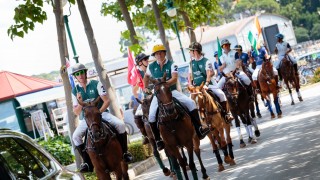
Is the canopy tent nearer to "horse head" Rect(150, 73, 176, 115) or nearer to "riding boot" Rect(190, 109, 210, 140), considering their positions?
"riding boot" Rect(190, 109, 210, 140)

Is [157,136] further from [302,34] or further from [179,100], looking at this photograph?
[302,34]

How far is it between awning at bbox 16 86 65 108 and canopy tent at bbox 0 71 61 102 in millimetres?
467

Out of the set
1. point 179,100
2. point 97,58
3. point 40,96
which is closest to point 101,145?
point 179,100

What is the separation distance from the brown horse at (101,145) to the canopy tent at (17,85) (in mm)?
26437

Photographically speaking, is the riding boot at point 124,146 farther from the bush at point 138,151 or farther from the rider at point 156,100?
the bush at point 138,151

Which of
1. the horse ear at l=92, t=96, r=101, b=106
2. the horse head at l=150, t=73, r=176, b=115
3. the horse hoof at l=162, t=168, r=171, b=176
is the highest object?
the horse ear at l=92, t=96, r=101, b=106

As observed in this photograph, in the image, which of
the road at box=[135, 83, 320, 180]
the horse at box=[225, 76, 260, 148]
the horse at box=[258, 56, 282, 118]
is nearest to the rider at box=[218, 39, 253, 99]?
the horse at box=[225, 76, 260, 148]

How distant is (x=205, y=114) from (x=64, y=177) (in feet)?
29.7

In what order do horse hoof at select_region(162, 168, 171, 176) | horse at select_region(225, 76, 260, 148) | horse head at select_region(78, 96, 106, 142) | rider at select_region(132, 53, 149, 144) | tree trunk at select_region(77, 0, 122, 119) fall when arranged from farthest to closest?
tree trunk at select_region(77, 0, 122, 119) < horse at select_region(225, 76, 260, 148) < horse hoof at select_region(162, 168, 171, 176) < rider at select_region(132, 53, 149, 144) < horse head at select_region(78, 96, 106, 142)

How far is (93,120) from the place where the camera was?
1249 cm

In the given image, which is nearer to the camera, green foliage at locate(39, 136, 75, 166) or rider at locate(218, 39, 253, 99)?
rider at locate(218, 39, 253, 99)

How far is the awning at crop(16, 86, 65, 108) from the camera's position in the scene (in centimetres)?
3755

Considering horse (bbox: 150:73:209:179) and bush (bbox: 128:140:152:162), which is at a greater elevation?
horse (bbox: 150:73:209:179)

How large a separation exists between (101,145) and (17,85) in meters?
29.3
